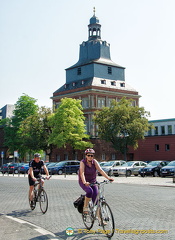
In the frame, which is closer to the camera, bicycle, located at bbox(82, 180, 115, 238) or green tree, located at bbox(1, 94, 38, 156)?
bicycle, located at bbox(82, 180, 115, 238)

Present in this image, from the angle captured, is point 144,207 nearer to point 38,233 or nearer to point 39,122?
point 38,233

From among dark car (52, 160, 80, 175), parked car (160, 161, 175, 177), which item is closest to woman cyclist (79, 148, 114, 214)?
parked car (160, 161, 175, 177)

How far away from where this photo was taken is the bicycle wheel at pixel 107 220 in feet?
24.2

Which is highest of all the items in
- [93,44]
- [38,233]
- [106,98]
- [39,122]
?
[93,44]

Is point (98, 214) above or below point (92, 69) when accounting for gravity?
below

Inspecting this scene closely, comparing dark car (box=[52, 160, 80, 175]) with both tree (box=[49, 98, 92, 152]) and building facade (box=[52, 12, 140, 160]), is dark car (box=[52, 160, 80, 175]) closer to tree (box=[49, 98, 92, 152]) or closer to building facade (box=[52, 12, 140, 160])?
tree (box=[49, 98, 92, 152])

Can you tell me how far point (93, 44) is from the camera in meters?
86.3

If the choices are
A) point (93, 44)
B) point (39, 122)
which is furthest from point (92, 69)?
point (39, 122)

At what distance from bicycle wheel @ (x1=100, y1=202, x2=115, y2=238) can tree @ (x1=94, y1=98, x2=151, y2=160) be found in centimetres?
4351

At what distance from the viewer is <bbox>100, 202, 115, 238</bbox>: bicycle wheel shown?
7379 millimetres

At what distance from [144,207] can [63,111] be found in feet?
154

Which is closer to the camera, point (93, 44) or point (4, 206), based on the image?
point (4, 206)

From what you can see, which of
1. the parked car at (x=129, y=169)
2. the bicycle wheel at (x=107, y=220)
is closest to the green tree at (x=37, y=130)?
the parked car at (x=129, y=169)

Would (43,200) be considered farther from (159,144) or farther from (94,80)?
(94,80)
